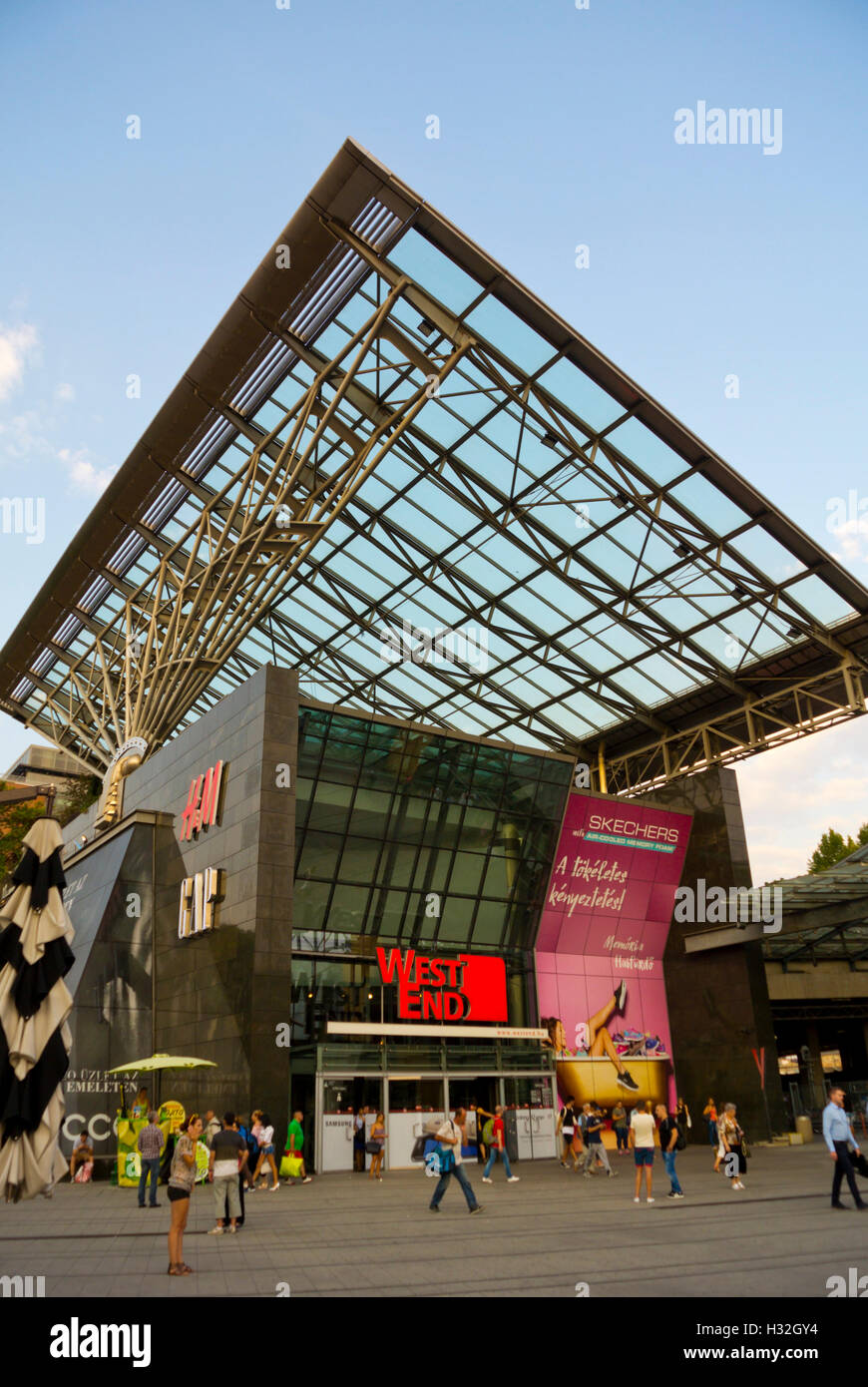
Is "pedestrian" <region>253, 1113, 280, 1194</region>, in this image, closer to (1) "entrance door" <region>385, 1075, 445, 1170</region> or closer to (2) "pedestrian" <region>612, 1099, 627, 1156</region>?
(1) "entrance door" <region>385, 1075, 445, 1170</region>

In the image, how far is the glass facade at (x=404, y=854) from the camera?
28.2 m

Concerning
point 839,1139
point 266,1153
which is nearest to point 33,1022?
point 839,1139

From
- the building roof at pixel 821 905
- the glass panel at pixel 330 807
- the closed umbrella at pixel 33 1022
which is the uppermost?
the glass panel at pixel 330 807

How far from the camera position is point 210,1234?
1371 centimetres

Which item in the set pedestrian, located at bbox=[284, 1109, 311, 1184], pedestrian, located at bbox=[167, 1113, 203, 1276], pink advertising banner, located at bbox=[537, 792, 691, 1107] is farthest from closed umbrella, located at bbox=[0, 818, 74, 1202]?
pink advertising banner, located at bbox=[537, 792, 691, 1107]

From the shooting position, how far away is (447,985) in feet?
101

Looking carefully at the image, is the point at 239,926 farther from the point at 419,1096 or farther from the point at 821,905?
the point at 821,905

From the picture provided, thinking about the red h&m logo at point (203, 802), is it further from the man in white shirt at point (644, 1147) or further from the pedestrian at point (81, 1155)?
the man in white shirt at point (644, 1147)

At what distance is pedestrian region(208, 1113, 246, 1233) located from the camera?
42.2ft

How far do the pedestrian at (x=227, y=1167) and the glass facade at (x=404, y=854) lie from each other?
13.3 m

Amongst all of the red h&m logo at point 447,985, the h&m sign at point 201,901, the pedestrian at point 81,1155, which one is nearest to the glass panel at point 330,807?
the h&m sign at point 201,901

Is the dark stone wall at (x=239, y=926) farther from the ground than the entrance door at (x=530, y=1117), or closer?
farther from the ground
